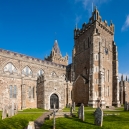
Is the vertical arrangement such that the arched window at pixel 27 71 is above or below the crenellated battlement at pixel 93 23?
below

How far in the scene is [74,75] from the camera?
118 feet

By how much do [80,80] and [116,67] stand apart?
8.83m

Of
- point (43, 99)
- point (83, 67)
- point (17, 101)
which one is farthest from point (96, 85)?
point (17, 101)

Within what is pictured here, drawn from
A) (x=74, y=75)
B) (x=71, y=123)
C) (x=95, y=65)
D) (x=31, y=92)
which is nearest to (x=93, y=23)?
(x=95, y=65)

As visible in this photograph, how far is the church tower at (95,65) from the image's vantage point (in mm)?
29609

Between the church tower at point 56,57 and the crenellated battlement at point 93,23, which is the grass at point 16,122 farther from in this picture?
the church tower at point 56,57

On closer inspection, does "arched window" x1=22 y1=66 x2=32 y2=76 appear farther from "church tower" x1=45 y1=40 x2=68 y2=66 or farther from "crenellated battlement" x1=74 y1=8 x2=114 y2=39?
"church tower" x1=45 y1=40 x2=68 y2=66

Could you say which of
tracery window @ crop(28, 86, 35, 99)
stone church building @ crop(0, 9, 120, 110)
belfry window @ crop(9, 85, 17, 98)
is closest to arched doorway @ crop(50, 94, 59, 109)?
stone church building @ crop(0, 9, 120, 110)

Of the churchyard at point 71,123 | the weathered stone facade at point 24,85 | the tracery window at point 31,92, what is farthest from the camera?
the tracery window at point 31,92

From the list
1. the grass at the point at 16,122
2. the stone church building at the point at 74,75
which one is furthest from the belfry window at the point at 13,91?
the grass at the point at 16,122

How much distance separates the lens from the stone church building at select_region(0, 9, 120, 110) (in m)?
25.6

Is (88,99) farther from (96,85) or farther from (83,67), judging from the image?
(83,67)

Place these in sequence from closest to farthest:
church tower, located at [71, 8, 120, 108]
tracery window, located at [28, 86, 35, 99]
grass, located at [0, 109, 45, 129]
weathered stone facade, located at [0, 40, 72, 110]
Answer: grass, located at [0, 109, 45, 129], weathered stone facade, located at [0, 40, 72, 110], tracery window, located at [28, 86, 35, 99], church tower, located at [71, 8, 120, 108]

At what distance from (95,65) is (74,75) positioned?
7102mm
